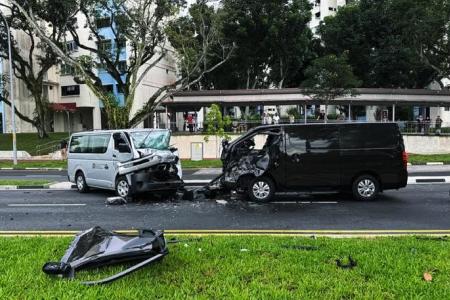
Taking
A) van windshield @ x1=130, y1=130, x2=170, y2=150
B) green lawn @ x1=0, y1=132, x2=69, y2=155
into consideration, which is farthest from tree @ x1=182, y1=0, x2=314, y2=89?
van windshield @ x1=130, y1=130, x2=170, y2=150

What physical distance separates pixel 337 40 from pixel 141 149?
4086cm

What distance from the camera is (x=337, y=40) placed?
48.8 meters

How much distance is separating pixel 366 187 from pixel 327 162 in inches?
45.0

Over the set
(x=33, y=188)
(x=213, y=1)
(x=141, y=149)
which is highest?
(x=213, y=1)

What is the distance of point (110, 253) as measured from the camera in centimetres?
491

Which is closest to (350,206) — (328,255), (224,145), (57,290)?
(224,145)

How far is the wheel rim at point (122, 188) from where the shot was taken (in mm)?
12133

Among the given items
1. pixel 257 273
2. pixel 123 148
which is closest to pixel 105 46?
pixel 123 148

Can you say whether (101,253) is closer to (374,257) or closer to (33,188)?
(374,257)

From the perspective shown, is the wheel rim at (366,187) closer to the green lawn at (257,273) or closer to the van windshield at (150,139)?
the green lawn at (257,273)

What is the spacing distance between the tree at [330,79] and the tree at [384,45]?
9908 mm

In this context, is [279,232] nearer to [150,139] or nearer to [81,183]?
[150,139]

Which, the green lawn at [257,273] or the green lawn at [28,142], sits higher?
the green lawn at [28,142]

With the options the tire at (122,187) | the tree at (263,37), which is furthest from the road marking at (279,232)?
the tree at (263,37)
